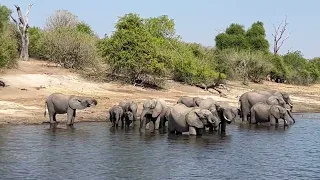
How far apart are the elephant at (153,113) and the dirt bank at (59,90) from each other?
4730 mm

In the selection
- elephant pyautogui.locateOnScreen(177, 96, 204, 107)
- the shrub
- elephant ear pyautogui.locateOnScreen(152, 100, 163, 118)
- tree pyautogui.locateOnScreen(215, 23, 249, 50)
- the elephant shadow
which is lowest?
the elephant shadow

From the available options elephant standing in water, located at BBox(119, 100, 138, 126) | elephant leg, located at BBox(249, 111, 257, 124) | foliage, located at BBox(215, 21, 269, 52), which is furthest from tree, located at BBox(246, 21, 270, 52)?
elephant standing in water, located at BBox(119, 100, 138, 126)

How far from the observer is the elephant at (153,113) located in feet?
81.3

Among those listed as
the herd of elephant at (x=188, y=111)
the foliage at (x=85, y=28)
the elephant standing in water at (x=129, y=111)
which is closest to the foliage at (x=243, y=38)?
the foliage at (x=85, y=28)

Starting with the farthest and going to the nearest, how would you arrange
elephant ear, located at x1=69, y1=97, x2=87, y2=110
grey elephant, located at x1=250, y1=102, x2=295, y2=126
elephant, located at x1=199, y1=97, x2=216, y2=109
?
grey elephant, located at x1=250, y1=102, x2=295, y2=126
elephant ear, located at x1=69, y1=97, x2=87, y2=110
elephant, located at x1=199, y1=97, x2=216, y2=109

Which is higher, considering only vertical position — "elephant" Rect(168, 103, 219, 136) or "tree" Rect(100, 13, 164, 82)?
"tree" Rect(100, 13, 164, 82)

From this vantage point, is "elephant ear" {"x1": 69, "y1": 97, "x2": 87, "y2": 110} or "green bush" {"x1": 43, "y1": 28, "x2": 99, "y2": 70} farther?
"green bush" {"x1": 43, "y1": 28, "x2": 99, "y2": 70}

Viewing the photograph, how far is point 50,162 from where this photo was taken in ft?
53.9

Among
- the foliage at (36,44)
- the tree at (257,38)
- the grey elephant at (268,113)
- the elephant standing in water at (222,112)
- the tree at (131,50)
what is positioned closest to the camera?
the elephant standing in water at (222,112)

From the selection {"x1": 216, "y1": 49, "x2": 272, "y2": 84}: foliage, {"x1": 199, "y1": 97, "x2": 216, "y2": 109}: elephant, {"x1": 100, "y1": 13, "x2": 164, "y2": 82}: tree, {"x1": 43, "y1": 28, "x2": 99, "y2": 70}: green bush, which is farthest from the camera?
{"x1": 216, "y1": 49, "x2": 272, "y2": 84}: foliage

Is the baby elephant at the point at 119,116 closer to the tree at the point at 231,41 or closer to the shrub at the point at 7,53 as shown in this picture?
the shrub at the point at 7,53

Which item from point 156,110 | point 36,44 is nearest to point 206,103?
point 156,110

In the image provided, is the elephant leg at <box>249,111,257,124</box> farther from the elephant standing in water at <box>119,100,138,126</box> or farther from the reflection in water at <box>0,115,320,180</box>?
the elephant standing in water at <box>119,100,138,126</box>

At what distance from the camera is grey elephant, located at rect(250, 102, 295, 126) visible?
28547mm
